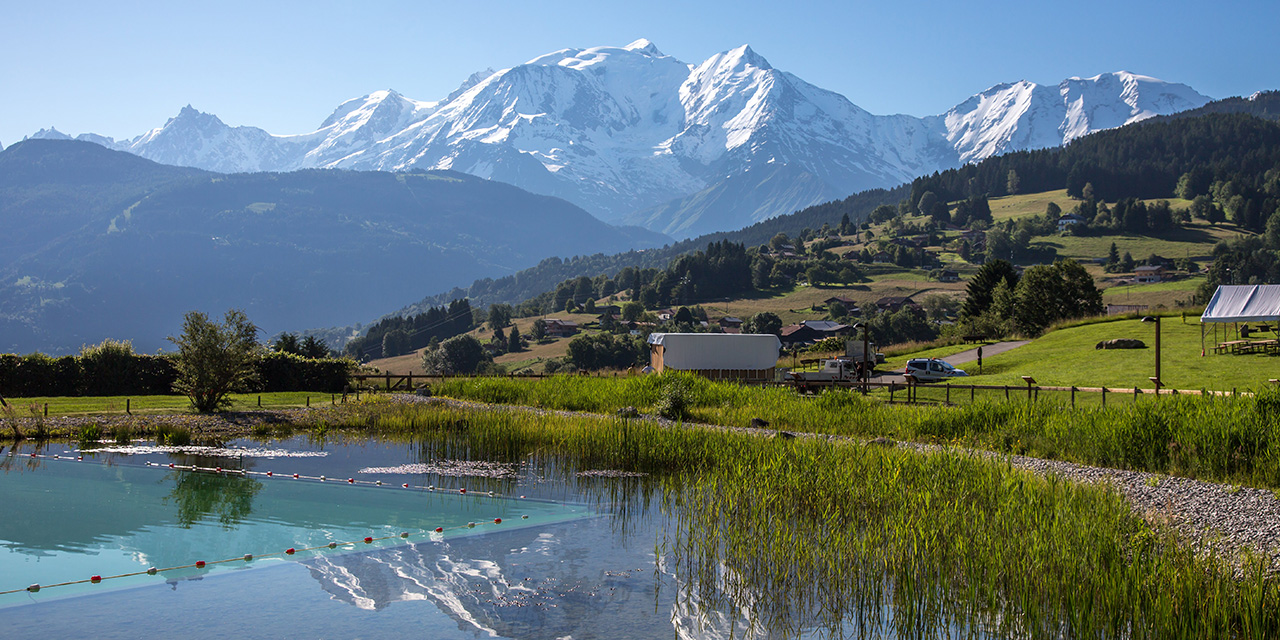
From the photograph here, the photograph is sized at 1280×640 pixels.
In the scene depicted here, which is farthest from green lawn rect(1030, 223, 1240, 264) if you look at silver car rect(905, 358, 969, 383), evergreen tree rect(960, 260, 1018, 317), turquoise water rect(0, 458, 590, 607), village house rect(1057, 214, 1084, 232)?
turquoise water rect(0, 458, 590, 607)

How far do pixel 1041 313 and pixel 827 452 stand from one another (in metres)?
54.0

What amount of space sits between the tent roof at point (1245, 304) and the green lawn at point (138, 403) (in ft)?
131

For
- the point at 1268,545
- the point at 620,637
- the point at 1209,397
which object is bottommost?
the point at 620,637

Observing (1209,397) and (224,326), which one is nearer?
(1209,397)

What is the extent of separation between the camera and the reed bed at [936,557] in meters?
8.17

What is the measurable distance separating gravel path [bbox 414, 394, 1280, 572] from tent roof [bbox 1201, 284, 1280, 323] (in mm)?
28006

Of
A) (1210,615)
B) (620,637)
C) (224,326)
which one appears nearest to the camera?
(1210,615)

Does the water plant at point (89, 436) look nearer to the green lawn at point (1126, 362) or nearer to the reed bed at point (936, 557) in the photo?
the reed bed at point (936, 557)

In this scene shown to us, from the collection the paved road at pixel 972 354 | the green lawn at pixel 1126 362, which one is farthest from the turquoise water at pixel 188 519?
the paved road at pixel 972 354

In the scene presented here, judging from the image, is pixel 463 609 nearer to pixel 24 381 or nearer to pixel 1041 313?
pixel 24 381

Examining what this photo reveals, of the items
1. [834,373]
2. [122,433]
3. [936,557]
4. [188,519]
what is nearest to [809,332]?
[834,373]

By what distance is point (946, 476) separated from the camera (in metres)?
13.2

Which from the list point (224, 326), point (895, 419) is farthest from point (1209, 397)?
point (224, 326)

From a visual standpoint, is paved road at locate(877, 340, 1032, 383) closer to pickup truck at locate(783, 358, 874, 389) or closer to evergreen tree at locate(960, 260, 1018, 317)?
pickup truck at locate(783, 358, 874, 389)
